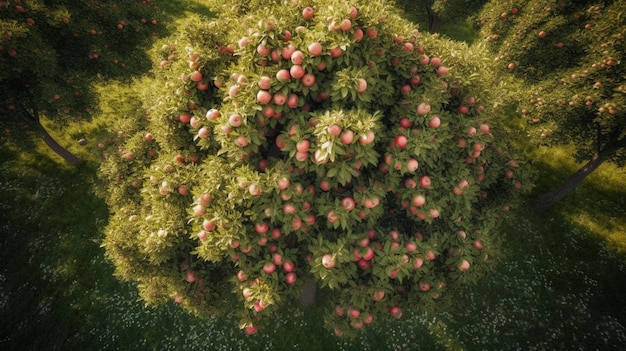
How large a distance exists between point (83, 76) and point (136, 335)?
27.9ft

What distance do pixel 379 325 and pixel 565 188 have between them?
27.5 feet

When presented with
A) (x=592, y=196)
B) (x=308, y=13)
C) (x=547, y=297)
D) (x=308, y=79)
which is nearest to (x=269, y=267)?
(x=308, y=79)

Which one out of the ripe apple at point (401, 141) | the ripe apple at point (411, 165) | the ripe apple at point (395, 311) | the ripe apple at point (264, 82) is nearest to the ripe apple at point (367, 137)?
the ripe apple at point (401, 141)

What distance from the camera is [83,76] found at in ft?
33.5

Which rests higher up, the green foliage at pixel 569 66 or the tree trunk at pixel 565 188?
the green foliage at pixel 569 66

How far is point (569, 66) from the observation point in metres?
8.30

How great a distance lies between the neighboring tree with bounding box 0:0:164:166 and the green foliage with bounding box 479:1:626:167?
12.1 metres

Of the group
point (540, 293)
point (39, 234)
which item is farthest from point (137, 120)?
point (540, 293)

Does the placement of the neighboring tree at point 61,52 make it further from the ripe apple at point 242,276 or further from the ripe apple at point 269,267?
the ripe apple at point 269,267

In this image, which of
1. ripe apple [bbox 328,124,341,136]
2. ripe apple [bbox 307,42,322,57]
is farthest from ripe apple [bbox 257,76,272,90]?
ripe apple [bbox 328,124,341,136]

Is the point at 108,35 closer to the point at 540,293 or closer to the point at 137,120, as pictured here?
the point at 137,120

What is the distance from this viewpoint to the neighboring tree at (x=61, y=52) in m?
8.30

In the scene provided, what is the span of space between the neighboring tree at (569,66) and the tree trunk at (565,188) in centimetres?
36

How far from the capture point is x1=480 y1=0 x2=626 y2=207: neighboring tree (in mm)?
7250
